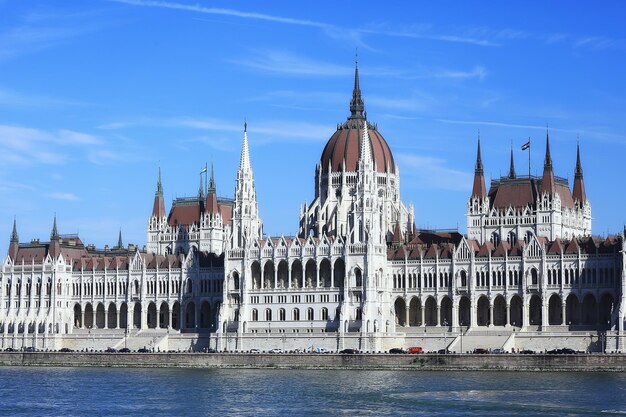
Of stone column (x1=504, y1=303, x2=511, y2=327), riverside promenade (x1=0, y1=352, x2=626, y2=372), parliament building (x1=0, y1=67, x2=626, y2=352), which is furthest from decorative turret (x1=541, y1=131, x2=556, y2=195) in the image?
riverside promenade (x1=0, y1=352, x2=626, y2=372)

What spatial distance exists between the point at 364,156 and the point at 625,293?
3416 cm

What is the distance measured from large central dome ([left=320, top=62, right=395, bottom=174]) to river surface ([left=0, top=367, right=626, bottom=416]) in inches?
1678

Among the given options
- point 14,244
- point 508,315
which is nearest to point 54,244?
point 14,244

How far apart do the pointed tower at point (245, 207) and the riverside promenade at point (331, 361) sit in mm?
20105

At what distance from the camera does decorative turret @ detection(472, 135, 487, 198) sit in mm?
173375

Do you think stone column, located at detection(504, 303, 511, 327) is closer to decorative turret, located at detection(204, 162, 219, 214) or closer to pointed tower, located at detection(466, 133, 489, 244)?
pointed tower, located at detection(466, 133, 489, 244)

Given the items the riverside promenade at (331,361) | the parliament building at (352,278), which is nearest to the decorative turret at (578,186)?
the parliament building at (352,278)

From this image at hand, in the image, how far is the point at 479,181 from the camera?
174m

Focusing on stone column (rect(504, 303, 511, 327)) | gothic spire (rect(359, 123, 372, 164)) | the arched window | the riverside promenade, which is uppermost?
gothic spire (rect(359, 123, 372, 164))

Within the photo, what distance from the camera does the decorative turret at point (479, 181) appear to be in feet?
569

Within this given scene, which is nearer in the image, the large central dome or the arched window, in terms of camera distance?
the arched window

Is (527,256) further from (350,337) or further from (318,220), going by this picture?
(318,220)

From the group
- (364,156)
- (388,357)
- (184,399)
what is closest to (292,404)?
(184,399)

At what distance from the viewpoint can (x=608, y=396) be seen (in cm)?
11500
